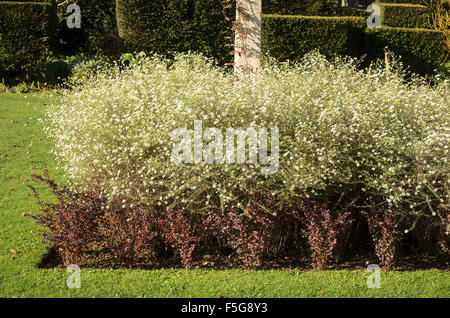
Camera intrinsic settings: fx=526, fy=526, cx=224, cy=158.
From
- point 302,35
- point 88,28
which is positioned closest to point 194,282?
point 302,35

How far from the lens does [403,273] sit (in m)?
4.27

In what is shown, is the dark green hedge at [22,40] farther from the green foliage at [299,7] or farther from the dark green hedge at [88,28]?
the green foliage at [299,7]

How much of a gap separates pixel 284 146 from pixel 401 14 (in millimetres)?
13410

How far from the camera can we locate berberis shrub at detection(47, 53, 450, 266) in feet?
14.3

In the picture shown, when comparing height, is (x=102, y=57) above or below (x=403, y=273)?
above

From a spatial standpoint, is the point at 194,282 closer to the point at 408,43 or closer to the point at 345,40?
the point at 345,40

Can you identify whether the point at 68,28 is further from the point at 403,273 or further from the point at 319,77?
the point at 403,273

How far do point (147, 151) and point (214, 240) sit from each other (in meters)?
1.00

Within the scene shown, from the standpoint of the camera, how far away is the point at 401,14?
16250 millimetres

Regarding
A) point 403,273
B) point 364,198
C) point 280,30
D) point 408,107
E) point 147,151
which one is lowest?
point 403,273

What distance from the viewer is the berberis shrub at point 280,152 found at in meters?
4.36

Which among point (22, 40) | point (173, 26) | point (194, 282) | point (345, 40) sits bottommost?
→ point (194, 282)
